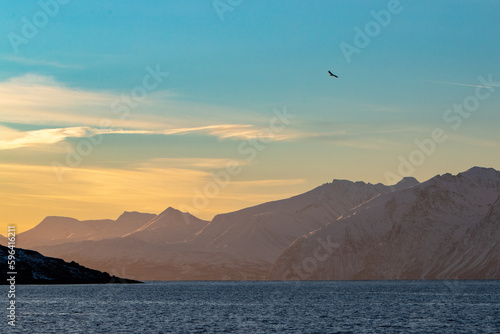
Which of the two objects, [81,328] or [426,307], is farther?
[426,307]

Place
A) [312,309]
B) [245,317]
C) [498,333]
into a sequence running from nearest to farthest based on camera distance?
[498,333], [245,317], [312,309]

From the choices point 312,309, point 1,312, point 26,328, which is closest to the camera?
point 26,328

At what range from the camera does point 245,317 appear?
160625 mm

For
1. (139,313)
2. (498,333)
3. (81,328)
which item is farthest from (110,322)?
(498,333)

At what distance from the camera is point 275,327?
136875mm

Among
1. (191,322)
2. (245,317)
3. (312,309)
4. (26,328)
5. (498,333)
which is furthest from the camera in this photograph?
(312,309)

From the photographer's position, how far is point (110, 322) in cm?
14912

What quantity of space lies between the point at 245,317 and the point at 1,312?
59.9m

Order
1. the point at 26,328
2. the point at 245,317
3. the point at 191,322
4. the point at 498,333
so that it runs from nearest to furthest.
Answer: the point at 498,333 → the point at 26,328 → the point at 191,322 → the point at 245,317

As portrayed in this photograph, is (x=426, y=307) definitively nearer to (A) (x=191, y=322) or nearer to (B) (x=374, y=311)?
(B) (x=374, y=311)

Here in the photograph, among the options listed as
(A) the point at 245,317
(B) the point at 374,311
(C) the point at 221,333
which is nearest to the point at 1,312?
(A) the point at 245,317

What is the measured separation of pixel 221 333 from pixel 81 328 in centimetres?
2832

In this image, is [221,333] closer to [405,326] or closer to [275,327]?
[275,327]

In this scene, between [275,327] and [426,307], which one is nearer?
[275,327]
